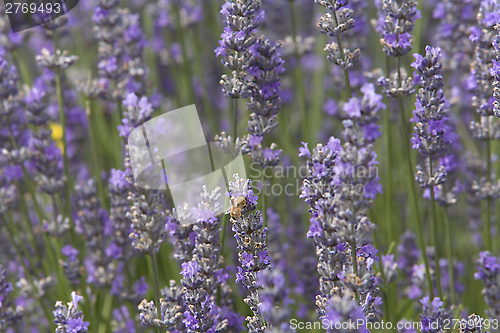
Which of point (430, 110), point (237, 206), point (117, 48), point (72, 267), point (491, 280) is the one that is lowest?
point (491, 280)

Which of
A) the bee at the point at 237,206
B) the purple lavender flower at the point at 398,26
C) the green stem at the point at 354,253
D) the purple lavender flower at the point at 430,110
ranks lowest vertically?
the green stem at the point at 354,253

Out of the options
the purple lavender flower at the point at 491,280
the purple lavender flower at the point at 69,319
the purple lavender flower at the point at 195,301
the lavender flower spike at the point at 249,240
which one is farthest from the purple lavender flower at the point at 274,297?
the purple lavender flower at the point at 491,280

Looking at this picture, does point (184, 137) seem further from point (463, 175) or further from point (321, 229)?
point (463, 175)

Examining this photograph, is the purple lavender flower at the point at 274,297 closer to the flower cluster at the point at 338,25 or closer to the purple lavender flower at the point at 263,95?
the purple lavender flower at the point at 263,95

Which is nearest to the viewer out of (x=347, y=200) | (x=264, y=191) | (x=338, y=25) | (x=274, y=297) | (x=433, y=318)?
(x=274, y=297)

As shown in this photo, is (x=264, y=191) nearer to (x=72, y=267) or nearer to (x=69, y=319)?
(x=69, y=319)

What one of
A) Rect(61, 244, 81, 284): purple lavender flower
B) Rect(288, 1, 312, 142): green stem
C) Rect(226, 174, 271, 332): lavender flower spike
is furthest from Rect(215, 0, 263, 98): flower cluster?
Rect(61, 244, 81, 284): purple lavender flower

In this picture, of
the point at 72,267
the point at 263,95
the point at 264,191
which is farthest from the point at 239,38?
the point at 72,267

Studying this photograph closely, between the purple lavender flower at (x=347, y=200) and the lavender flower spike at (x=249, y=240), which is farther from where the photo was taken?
the lavender flower spike at (x=249, y=240)

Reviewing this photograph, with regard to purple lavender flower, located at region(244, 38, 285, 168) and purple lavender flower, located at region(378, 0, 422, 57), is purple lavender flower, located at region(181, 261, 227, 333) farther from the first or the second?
purple lavender flower, located at region(378, 0, 422, 57)
